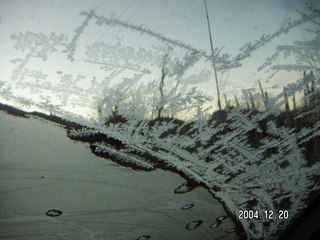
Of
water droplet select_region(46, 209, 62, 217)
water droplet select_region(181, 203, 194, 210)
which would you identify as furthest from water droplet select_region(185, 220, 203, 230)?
water droplet select_region(46, 209, 62, 217)

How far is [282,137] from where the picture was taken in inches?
42.6

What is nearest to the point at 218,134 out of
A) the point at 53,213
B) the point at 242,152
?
the point at 242,152

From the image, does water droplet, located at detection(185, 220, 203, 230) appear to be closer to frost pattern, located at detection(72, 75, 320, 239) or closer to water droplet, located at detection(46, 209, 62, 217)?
frost pattern, located at detection(72, 75, 320, 239)

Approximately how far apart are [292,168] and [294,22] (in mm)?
738

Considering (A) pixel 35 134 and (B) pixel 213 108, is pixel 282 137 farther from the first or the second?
(A) pixel 35 134

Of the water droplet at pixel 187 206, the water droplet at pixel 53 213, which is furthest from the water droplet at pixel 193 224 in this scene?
the water droplet at pixel 53 213

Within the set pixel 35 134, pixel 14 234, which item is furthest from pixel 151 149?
pixel 14 234

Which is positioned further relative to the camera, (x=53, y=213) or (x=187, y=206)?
(x=187, y=206)

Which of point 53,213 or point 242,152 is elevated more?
point 242,152

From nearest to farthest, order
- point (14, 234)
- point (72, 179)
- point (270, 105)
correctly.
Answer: point (14, 234) → point (72, 179) → point (270, 105)

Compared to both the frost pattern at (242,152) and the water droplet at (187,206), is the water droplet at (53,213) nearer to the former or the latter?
the frost pattern at (242,152)

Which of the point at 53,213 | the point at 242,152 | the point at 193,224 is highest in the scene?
the point at 242,152

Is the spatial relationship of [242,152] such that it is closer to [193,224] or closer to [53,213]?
[193,224]

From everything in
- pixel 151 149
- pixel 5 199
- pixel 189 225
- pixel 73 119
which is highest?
pixel 73 119
